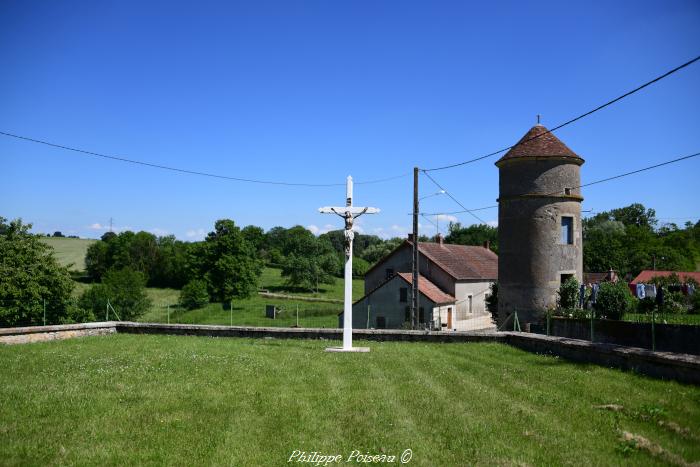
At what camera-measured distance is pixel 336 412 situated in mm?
8148

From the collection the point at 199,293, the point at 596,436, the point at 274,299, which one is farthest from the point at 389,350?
the point at 274,299

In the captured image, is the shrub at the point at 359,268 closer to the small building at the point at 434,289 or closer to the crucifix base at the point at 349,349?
the small building at the point at 434,289

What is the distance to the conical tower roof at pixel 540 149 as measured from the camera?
79.7ft

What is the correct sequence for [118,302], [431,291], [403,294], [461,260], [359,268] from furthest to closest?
[359,268] < [461,260] < [431,291] < [403,294] < [118,302]

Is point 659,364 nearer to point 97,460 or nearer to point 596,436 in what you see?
point 596,436

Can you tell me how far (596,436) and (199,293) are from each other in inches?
2229

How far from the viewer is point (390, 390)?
Result: 959 centimetres

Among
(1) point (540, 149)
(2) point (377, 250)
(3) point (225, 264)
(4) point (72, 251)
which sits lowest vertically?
(3) point (225, 264)

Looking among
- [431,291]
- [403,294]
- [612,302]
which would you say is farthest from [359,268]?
[612,302]

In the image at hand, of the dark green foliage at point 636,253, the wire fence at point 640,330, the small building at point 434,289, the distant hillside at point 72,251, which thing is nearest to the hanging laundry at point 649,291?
the wire fence at point 640,330

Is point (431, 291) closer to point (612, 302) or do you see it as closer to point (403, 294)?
point (403, 294)

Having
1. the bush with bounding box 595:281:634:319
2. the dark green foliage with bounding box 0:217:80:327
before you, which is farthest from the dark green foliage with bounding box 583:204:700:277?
the dark green foliage with bounding box 0:217:80:327

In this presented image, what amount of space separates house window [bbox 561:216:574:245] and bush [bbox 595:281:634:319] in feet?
8.39

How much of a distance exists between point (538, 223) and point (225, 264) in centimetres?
4974
